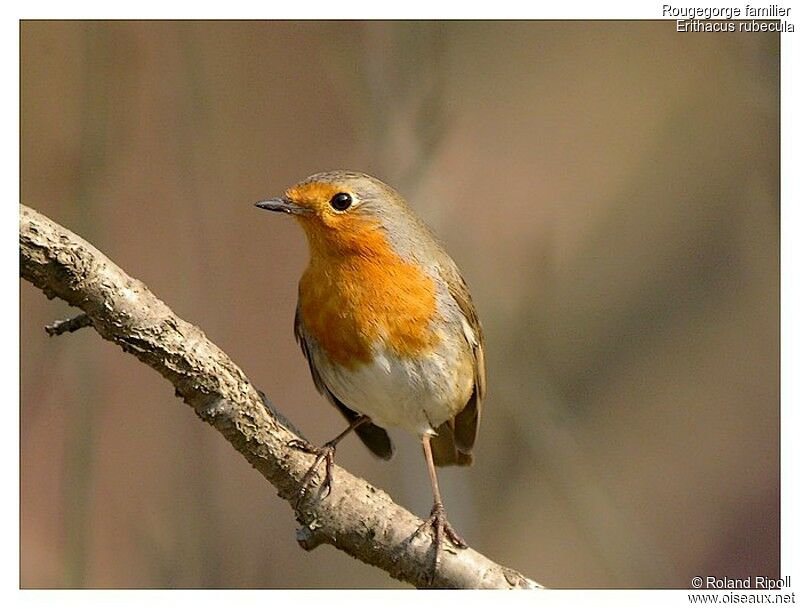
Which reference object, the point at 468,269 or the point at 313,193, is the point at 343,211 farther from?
the point at 468,269

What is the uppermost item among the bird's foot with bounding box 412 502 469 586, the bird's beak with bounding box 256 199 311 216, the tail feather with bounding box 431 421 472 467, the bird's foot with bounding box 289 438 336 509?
the bird's beak with bounding box 256 199 311 216

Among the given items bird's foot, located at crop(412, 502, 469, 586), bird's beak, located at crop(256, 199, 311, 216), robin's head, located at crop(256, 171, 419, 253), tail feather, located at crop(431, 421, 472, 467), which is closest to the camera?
bird's foot, located at crop(412, 502, 469, 586)

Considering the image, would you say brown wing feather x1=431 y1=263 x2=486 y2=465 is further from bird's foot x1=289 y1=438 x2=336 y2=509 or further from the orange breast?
bird's foot x1=289 y1=438 x2=336 y2=509

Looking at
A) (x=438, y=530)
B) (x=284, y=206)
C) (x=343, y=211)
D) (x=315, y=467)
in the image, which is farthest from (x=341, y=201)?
(x=438, y=530)

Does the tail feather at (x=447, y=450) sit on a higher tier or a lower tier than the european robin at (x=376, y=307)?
lower

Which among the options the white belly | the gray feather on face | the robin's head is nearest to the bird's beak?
the robin's head

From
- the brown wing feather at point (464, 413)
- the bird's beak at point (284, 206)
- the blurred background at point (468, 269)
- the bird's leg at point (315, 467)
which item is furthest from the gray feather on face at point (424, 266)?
the bird's leg at point (315, 467)

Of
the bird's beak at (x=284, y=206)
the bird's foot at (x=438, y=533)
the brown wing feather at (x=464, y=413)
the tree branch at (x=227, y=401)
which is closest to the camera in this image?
the tree branch at (x=227, y=401)

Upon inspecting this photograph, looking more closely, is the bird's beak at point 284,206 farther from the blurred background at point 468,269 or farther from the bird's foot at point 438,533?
the bird's foot at point 438,533
